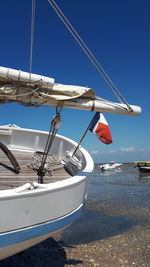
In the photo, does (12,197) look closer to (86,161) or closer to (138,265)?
(86,161)

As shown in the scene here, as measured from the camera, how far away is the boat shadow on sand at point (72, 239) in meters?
6.37

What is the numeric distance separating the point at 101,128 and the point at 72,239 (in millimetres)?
5253

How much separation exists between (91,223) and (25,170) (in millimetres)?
6132

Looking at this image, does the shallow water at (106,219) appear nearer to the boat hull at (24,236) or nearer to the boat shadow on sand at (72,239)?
the boat shadow on sand at (72,239)

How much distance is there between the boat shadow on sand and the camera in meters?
6.37

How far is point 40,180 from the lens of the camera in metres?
5.28

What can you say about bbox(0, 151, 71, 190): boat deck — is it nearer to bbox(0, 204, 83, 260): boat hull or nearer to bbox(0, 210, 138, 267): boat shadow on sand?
bbox(0, 204, 83, 260): boat hull

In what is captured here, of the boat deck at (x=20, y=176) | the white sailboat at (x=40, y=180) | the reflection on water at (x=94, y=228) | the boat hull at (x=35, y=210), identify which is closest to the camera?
the boat hull at (x=35, y=210)

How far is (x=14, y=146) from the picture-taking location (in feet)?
31.3

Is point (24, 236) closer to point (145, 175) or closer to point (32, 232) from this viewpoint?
point (32, 232)

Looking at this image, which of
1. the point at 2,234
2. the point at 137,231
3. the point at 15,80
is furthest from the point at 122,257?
the point at 15,80

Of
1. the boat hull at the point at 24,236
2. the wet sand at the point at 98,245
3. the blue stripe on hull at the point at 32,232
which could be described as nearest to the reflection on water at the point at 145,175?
the wet sand at the point at 98,245

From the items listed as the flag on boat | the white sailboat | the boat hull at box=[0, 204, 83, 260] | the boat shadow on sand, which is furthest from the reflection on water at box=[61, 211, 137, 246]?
the flag on boat

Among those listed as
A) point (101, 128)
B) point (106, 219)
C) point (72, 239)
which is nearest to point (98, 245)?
point (72, 239)
